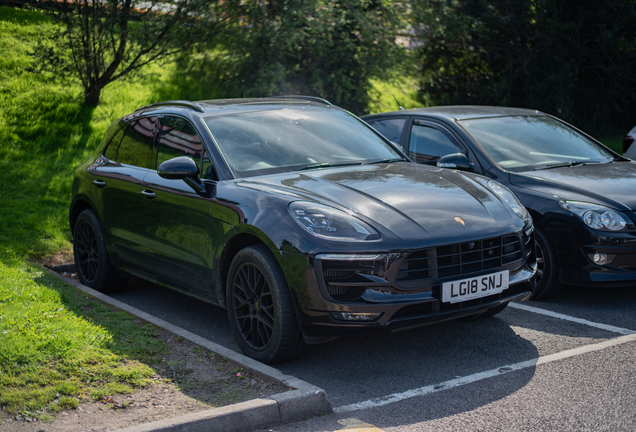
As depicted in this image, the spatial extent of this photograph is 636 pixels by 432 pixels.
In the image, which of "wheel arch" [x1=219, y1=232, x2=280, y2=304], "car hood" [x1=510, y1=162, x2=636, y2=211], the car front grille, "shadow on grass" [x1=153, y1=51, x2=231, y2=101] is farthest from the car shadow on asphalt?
"shadow on grass" [x1=153, y1=51, x2=231, y2=101]

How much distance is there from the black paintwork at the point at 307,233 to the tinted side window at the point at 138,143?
0.11m

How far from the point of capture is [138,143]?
20.2 ft

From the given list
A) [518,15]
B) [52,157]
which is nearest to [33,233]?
[52,157]

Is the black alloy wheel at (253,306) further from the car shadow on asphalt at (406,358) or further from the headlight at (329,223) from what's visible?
the headlight at (329,223)

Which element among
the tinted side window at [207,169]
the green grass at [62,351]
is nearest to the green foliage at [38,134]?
the green grass at [62,351]

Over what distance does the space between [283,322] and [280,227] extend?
1.94ft

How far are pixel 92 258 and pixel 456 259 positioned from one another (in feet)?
12.9

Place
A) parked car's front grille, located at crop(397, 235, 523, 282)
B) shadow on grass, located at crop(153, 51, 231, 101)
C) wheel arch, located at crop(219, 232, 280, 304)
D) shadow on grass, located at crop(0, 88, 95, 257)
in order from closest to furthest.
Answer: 1. parked car's front grille, located at crop(397, 235, 523, 282)
2. wheel arch, located at crop(219, 232, 280, 304)
3. shadow on grass, located at crop(0, 88, 95, 257)
4. shadow on grass, located at crop(153, 51, 231, 101)

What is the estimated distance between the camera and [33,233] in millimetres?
8086

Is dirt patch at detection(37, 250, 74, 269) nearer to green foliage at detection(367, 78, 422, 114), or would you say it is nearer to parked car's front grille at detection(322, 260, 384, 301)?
parked car's front grille at detection(322, 260, 384, 301)

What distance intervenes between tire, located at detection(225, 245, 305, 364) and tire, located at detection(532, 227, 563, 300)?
2551mm

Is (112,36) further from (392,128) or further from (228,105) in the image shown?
(228,105)

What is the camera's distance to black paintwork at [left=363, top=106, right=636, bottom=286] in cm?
552

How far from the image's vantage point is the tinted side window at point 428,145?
686 centimetres
